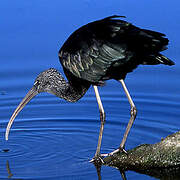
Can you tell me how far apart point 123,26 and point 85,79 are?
99 centimetres

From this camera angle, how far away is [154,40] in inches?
380

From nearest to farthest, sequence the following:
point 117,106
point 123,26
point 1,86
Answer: point 123,26 → point 117,106 → point 1,86

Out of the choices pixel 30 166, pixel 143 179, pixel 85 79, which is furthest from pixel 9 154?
pixel 143 179

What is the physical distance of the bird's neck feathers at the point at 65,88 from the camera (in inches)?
427

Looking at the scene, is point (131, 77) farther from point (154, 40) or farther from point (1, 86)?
point (154, 40)

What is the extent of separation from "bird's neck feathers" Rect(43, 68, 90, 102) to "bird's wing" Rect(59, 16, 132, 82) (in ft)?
2.02

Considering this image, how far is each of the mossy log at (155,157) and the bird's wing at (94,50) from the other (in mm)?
Result: 1245

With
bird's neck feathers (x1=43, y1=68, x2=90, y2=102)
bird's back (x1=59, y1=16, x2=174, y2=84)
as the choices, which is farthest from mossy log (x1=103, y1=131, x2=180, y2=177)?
bird's neck feathers (x1=43, y1=68, x2=90, y2=102)

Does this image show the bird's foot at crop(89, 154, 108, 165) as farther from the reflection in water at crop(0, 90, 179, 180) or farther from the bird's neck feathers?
the bird's neck feathers

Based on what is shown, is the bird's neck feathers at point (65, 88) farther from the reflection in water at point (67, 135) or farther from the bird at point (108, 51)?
the reflection in water at point (67, 135)

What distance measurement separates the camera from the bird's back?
380 inches

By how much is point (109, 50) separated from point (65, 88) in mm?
1549

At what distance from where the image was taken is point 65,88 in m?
11.0

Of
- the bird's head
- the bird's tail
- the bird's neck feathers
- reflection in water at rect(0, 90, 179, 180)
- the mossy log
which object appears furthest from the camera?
the bird's head
